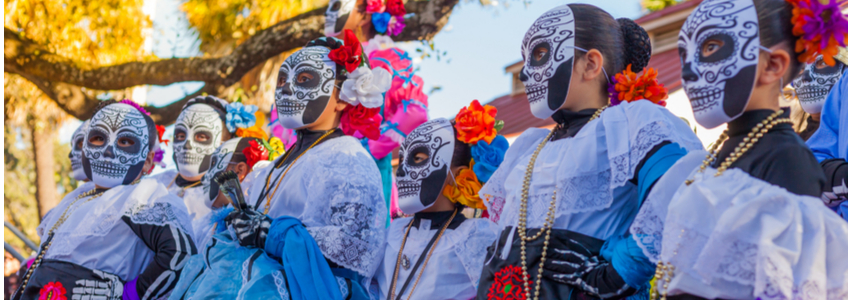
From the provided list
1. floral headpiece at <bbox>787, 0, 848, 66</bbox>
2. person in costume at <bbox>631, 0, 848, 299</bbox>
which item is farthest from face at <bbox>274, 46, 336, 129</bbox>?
floral headpiece at <bbox>787, 0, 848, 66</bbox>

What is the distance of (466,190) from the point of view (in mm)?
3566

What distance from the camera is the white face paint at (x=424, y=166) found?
354 cm

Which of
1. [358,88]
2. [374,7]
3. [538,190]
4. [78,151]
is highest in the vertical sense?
[374,7]

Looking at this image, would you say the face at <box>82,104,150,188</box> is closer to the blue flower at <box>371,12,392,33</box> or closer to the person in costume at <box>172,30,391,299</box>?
the person in costume at <box>172,30,391,299</box>

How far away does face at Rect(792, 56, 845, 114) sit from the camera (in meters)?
3.79

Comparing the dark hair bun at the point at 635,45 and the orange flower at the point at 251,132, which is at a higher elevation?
the dark hair bun at the point at 635,45

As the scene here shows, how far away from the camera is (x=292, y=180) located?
3.49 meters

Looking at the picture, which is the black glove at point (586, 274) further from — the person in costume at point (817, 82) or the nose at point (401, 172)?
the person in costume at point (817, 82)

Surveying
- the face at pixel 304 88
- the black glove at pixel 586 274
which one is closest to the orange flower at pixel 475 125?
the face at pixel 304 88

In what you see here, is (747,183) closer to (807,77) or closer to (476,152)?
(476,152)

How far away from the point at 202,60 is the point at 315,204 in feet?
15.2

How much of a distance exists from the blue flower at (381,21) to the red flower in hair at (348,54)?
2.05 metres

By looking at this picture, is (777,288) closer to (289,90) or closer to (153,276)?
(289,90)

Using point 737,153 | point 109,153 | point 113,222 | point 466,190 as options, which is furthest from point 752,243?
point 109,153
